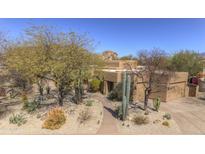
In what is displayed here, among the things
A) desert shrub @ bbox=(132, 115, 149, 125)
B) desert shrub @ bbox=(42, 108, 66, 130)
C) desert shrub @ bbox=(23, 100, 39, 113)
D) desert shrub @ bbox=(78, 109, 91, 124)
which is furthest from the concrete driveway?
desert shrub @ bbox=(23, 100, 39, 113)

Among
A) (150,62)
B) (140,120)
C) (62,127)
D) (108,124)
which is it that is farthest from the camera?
(150,62)

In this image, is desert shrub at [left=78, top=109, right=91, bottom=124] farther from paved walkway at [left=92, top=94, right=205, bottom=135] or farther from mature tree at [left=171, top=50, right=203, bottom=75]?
mature tree at [left=171, top=50, right=203, bottom=75]

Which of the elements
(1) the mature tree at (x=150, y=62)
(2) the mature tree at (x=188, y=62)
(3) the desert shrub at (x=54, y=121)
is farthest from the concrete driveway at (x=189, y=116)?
(2) the mature tree at (x=188, y=62)

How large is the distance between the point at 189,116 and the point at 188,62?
1378cm

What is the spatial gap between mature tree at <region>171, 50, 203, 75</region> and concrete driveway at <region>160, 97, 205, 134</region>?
9.21m

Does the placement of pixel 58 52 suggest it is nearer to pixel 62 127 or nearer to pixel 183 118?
pixel 62 127

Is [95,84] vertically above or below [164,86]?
below

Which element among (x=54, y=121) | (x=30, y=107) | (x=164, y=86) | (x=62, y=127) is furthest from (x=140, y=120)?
(x=30, y=107)

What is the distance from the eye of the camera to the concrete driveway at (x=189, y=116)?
30.0ft

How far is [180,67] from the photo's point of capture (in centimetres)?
2288

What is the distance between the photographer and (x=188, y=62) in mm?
22922

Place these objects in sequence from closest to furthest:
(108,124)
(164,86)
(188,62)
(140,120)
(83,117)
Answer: (108,124) → (140,120) → (83,117) → (164,86) → (188,62)

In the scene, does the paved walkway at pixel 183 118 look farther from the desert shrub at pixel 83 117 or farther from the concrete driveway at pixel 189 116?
the desert shrub at pixel 83 117
